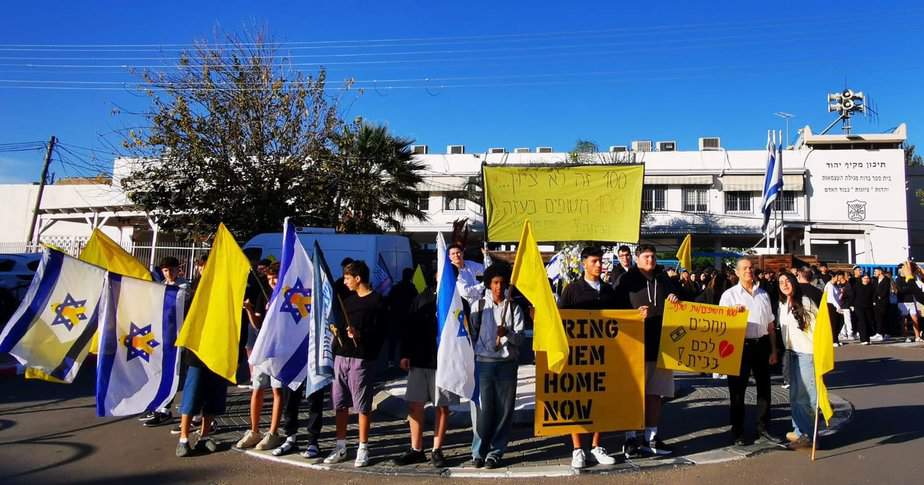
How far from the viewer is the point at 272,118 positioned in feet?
58.3

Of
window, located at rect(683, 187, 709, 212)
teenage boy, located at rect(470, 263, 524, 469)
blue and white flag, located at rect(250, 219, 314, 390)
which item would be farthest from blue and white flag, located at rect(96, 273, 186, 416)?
window, located at rect(683, 187, 709, 212)

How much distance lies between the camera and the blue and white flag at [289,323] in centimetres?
594

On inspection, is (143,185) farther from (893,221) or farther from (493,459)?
(893,221)

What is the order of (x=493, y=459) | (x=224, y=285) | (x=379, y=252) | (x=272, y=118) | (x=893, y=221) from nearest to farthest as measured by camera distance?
(x=493, y=459)
(x=224, y=285)
(x=379, y=252)
(x=272, y=118)
(x=893, y=221)

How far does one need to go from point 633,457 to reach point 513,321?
1699mm

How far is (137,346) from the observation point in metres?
6.02

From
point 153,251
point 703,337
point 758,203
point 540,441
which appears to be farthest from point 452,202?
point 703,337

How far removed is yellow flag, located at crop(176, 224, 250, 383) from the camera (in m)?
5.64

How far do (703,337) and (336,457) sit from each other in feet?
12.0

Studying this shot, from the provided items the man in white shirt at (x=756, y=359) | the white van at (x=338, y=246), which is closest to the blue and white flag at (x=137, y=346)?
the man in white shirt at (x=756, y=359)

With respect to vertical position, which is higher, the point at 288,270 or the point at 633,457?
the point at 288,270

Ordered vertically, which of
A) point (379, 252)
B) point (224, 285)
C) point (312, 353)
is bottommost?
point (312, 353)

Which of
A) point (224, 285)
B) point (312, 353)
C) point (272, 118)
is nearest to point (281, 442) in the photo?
point (312, 353)

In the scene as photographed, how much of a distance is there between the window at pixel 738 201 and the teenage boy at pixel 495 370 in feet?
105
